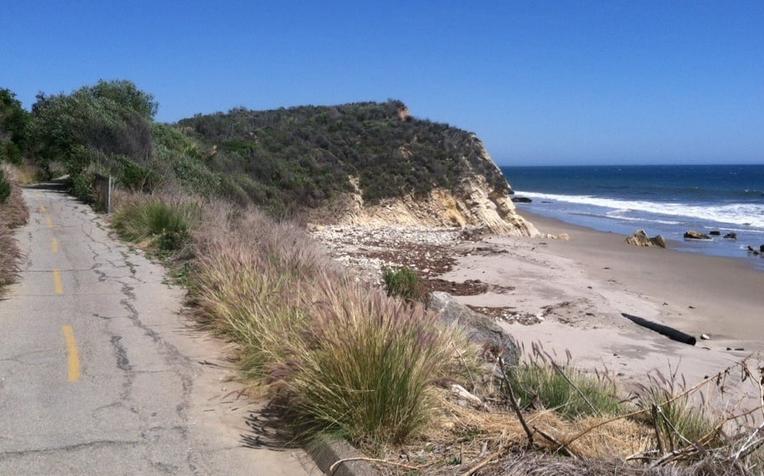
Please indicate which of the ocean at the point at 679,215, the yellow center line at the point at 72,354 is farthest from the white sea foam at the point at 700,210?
the yellow center line at the point at 72,354

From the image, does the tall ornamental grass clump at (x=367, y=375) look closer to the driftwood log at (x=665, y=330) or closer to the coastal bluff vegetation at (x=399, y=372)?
the coastal bluff vegetation at (x=399, y=372)

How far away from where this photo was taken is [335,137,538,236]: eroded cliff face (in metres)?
35.8

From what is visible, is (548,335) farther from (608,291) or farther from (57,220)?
(57,220)

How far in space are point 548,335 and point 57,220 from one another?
47.8 ft

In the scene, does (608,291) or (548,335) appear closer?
(548,335)

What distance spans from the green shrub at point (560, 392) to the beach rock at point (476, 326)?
2.31 meters

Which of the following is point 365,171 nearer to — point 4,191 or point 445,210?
point 445,210

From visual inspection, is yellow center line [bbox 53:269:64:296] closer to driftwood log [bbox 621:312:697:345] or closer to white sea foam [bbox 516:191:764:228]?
driftwood log [bbox 621:312:697:345]

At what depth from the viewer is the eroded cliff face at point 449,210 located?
35.8 metres

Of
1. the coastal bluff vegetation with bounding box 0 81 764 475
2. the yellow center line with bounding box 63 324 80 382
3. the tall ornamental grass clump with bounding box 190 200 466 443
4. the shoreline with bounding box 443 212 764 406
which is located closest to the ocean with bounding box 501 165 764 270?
the shoreline with bounding box 443 212 764 406

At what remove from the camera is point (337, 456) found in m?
5.20

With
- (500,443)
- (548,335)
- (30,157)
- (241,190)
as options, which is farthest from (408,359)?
(30,157)

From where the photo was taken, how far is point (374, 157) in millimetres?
39875

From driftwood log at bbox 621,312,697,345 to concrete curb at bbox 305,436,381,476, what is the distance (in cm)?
1152
